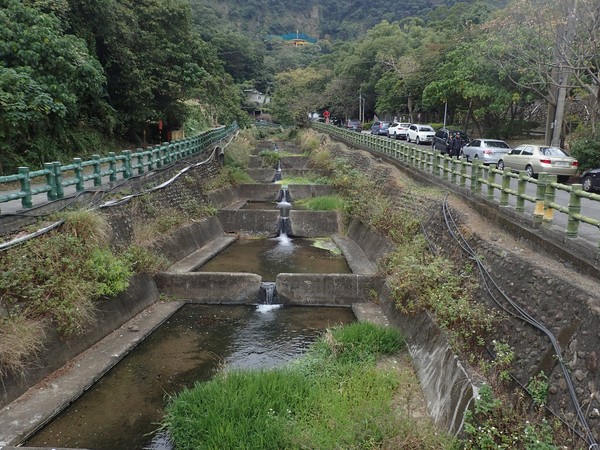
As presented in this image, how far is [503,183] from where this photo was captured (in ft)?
36.4

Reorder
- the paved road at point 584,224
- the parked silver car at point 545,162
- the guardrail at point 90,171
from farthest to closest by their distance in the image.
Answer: the parked silver car at point 545,162 < the guardrail at point 90,171 < the paved road at point 584,224

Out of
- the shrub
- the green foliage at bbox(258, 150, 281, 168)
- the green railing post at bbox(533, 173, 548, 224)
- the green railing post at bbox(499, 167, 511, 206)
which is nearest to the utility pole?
the shrub

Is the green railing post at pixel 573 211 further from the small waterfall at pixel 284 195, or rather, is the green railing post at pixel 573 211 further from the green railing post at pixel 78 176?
the small waterfall at pixel 284 195

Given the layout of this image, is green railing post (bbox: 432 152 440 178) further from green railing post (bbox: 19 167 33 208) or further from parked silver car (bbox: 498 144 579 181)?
green railing post (bbox: 19 167 33 208)

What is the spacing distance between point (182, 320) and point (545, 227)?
8210mm

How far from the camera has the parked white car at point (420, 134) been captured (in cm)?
3778

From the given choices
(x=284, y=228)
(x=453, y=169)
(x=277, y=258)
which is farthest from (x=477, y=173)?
(x=284, y=228)

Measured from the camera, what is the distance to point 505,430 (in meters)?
5.69

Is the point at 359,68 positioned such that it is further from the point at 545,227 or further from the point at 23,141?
the point at 545,227

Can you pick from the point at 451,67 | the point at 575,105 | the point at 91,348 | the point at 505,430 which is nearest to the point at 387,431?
the point at 505,430

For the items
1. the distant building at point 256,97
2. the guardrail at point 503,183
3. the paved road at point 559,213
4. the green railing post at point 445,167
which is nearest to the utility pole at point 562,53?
the guardrail at point 503,183

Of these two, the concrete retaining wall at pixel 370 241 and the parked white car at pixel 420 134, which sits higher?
the parked white car at pixel 420 134

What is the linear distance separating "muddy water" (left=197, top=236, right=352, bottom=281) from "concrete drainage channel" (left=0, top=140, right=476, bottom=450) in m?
0.38

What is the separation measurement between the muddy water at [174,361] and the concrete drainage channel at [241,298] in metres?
0.25
